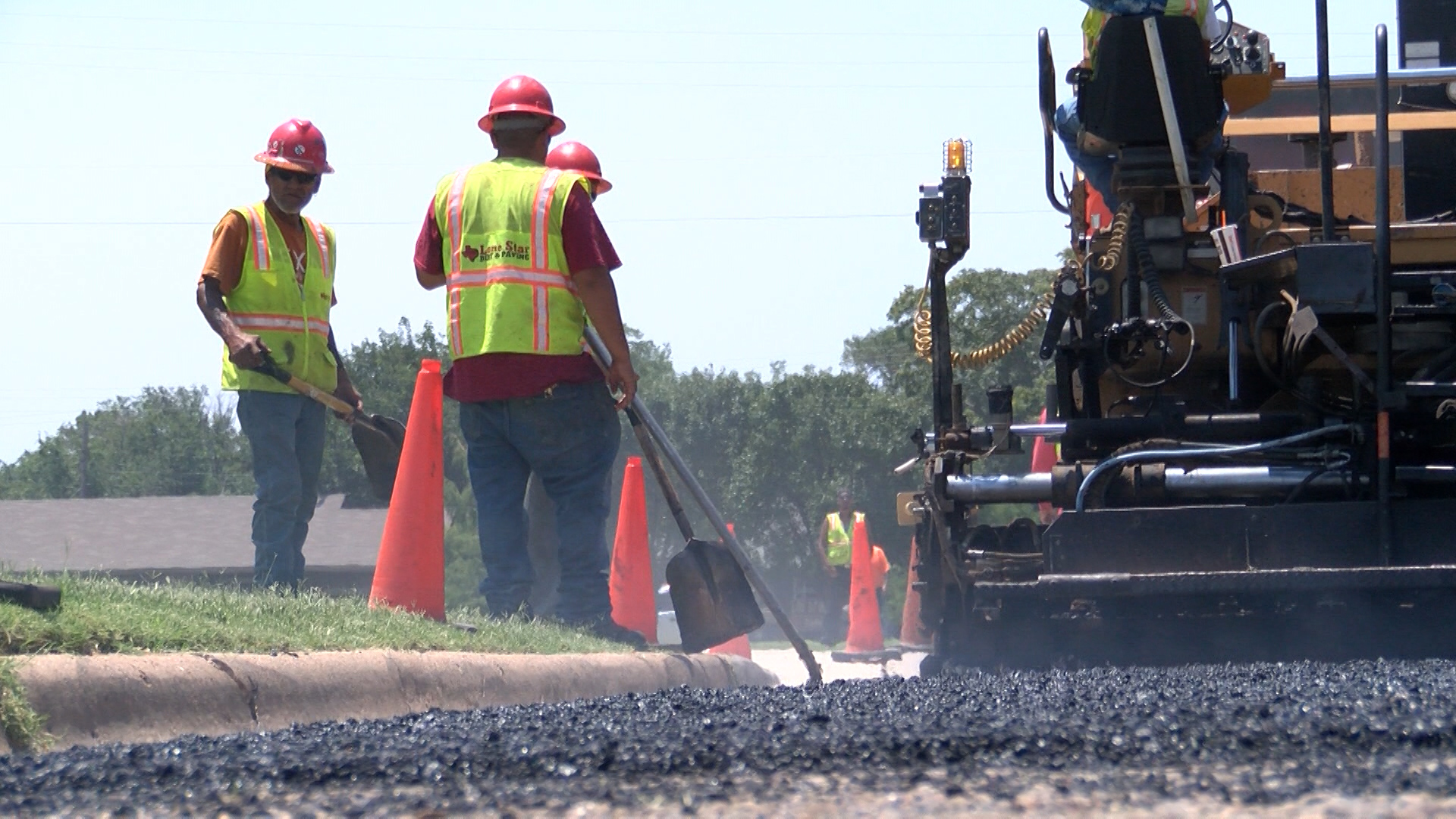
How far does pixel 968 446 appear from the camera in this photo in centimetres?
603

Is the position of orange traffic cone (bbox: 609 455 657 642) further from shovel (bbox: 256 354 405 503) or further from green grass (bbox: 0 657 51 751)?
green grass (bbox: 0 657 51 751)

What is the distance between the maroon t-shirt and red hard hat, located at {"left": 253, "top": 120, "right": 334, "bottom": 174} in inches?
50.5

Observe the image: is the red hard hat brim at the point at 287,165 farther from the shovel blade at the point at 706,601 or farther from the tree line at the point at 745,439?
the tree line at the point at 745,439

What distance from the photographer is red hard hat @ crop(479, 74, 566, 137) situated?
7.07 m

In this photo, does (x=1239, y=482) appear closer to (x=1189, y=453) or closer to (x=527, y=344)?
(x=1189, y=453)

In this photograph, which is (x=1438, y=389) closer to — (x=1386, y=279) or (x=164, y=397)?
(x=1386, y=279)

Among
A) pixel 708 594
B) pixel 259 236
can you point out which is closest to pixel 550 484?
pixel 708 594

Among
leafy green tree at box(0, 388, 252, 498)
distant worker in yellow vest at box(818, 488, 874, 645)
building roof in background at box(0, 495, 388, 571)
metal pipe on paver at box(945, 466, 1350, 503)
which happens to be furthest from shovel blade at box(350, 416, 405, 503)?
leafy green tree at box(0, 388, 252, 498)

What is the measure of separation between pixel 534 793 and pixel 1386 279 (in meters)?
3.43

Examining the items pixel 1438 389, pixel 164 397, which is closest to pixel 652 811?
pixel 1438 389

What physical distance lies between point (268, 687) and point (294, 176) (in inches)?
152

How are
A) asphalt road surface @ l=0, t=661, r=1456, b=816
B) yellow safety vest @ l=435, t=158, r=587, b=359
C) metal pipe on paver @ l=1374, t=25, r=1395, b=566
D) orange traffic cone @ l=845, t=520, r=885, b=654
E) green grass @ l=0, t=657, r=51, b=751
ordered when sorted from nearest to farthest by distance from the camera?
asphalt road surface @ l=0, t=661, r=1456, b=816 < green grass @ l=0, t=657, r=51, b=751 < metal pipe on paver @ l=1374, t=25, r=1395, b=566 < yellow safety vest @ l=435, t=158, r=587, b=359 < orange traffic cone @ l=845, t=520, r=885, b=654

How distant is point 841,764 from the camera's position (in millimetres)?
2922

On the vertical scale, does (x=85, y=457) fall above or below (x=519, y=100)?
below
